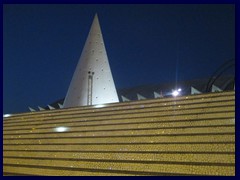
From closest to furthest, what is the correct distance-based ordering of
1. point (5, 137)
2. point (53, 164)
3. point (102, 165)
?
point (102, 165), point (53, 164), point (5, 137)

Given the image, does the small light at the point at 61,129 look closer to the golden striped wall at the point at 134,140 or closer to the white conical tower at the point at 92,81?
the golden striped wall at the point at 134,140

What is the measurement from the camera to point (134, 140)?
3.56m

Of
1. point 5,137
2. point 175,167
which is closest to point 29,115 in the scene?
point 5,137

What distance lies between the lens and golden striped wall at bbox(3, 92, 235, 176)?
112 inches

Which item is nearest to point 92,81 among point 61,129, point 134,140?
point 61,129

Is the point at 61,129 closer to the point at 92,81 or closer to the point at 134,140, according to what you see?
the point at 134,140

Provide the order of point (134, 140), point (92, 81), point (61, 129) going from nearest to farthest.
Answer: point (134, 140) < point (61, 129) < point (92, 81)

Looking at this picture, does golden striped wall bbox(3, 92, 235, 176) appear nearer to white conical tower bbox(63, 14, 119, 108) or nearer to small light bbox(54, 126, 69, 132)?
small light bbox(54, 126, 69, 132)

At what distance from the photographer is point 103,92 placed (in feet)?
27.5

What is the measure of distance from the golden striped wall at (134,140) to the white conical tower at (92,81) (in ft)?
9.51

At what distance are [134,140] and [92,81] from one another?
4918 millimetres

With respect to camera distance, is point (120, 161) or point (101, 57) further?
point (101, 57)
